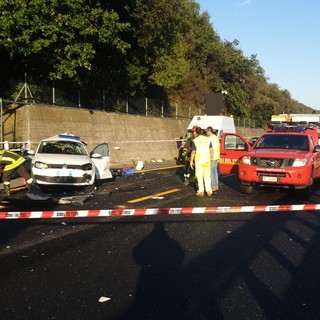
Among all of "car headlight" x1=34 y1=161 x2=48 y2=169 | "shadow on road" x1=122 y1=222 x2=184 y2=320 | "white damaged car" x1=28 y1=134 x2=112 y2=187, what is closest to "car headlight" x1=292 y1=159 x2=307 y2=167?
"shadow on road" x1=122 y1=222 x2=184 y2=320

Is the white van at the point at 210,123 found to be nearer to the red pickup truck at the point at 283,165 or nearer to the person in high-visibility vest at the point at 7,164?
the red pickup truck at the point at 283,165

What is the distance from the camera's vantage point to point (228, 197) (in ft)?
37.2

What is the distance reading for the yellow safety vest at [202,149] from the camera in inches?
451

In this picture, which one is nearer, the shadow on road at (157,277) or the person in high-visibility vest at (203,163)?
the shadow on road at (157,277)

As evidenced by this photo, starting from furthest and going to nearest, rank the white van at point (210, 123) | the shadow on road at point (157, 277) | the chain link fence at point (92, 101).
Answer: the white van at point (210, 123) → the chain link fence at point (92, 101) → the shadow on road at point (157, 277)

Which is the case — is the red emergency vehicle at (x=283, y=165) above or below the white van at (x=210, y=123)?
below

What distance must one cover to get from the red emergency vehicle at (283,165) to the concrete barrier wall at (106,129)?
5.37m

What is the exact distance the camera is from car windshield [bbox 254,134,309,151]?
12070 millimetres

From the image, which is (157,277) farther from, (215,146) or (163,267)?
(215,146)

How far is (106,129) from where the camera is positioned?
24.2 m

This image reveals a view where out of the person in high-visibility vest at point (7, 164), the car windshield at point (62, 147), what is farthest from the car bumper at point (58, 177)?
the car windshield at point (62, 147)

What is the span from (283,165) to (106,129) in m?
14.6

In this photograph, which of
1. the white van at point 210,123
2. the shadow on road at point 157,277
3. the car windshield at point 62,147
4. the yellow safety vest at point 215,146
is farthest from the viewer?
the white van at point 210,123

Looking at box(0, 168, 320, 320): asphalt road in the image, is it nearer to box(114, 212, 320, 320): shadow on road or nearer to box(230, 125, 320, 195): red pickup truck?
box(114, 212, 320, 320): shadow on road
